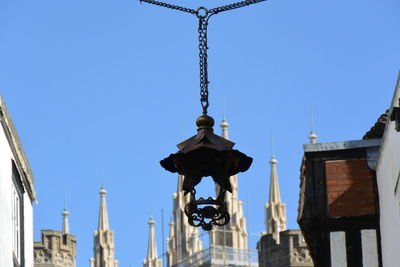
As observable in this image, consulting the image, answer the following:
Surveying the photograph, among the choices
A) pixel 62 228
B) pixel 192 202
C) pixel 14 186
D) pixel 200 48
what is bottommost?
pixel 192 202

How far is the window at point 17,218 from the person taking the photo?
3791cm

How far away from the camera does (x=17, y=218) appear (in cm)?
3894

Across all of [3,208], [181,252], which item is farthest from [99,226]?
[3,208]

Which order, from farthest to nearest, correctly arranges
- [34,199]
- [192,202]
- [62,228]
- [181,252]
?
[181,252], [62,228], [34,199], [192,202]

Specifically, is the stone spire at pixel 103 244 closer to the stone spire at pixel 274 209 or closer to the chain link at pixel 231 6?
the stone spire at pixel 274 209

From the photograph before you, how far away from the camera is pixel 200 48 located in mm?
21359

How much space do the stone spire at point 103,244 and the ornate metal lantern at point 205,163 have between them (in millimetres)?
87241

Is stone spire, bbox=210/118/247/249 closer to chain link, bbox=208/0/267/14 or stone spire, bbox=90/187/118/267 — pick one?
stone spire, bbox=90/187/118/267

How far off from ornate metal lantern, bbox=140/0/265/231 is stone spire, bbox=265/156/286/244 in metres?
73.3

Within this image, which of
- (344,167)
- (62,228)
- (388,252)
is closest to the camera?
(388,252)

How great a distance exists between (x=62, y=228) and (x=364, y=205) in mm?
63376

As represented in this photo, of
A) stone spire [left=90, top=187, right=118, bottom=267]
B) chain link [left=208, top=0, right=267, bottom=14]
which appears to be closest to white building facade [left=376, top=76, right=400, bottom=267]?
chain link [left=208, top=0, right=267, bottom=14]

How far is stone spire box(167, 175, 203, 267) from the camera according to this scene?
348 ft

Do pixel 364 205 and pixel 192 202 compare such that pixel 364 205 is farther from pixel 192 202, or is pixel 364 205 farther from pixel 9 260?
pixel 192 202
